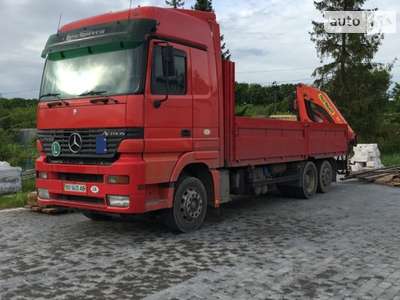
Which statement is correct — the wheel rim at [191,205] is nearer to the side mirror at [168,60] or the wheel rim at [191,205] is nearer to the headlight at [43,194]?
the side mirror at [168,60]

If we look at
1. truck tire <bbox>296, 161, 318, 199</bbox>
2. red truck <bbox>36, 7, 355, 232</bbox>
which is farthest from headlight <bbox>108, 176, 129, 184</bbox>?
truck tire <bbox>296, 161, 318, 199</bbox>

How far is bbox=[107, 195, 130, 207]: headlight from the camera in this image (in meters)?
6.73

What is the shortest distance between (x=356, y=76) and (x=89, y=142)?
77.5ft

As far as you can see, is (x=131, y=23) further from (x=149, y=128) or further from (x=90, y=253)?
(x=90, y=253)

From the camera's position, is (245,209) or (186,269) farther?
(245,209)

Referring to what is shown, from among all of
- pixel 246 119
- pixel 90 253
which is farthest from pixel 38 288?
pixel 246 119

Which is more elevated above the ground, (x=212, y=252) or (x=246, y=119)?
(x=246, y=119)

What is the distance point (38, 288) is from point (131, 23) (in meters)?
3.67

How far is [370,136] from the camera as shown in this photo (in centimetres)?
2908

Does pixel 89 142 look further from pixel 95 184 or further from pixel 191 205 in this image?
pixel 191 205

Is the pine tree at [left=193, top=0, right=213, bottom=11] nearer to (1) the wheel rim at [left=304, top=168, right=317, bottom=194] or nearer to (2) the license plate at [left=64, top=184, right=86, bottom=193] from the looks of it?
(1) the wheel rim at [left=304, top=168, right=317, bottom=194]

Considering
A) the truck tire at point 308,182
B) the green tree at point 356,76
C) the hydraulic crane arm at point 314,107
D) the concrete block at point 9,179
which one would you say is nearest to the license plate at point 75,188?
the concrete block at point 9,179

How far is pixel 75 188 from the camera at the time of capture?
7273 mm

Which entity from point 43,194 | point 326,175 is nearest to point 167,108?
point 43,194
